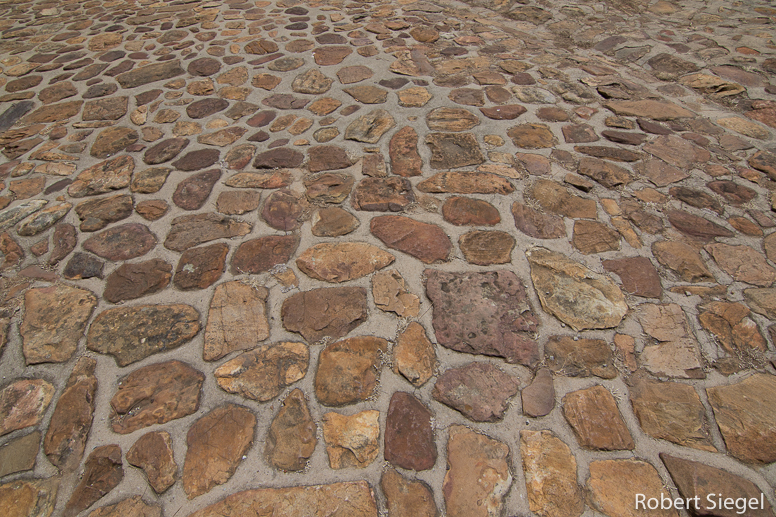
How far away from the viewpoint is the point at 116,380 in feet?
5.70

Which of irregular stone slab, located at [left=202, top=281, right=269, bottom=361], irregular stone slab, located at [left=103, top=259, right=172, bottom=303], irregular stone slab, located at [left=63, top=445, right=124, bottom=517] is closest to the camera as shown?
irregular stone slab, located at [left=63, top=445, right=124, bottom=517]

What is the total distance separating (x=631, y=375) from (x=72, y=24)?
6.35 m

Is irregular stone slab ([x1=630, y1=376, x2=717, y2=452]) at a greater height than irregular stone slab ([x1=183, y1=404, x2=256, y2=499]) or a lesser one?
greater

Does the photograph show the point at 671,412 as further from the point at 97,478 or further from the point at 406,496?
the point at 97,478

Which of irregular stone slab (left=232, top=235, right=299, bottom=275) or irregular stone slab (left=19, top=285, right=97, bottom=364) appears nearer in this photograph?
irregular stone slab (left=19, top=285, right=97, bottom=364)

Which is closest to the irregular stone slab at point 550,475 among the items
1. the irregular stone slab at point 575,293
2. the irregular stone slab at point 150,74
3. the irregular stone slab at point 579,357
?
the irregular stone slab at point 579,357

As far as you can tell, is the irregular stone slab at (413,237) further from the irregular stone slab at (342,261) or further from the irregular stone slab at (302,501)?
the irregular stone slab at (302,501)

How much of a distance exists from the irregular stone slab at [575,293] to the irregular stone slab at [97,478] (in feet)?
A: 5.96

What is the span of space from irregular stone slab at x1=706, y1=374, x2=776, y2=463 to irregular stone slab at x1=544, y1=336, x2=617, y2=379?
37cm

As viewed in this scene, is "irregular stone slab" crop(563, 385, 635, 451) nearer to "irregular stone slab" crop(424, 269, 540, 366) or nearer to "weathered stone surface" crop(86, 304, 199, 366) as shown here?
"irregular stone slab" crop(424, 269, 540, 366)

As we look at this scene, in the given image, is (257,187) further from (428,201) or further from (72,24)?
(72,24)

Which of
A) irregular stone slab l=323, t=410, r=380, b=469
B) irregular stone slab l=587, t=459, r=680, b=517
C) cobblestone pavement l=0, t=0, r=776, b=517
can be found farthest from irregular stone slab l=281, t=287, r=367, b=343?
irregular stone slab l=587, t=459, r=680, b=517

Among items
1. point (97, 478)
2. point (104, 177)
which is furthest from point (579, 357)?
point (104, 177)

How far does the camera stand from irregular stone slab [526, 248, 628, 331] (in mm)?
1852
